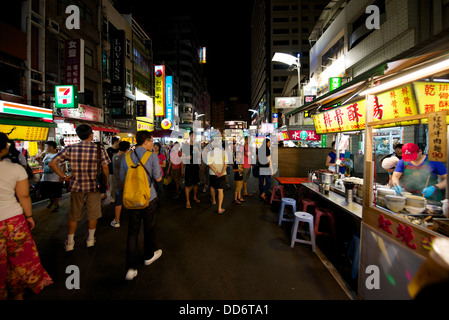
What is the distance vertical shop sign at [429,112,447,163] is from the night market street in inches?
86.8

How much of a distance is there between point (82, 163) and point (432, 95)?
6542mm

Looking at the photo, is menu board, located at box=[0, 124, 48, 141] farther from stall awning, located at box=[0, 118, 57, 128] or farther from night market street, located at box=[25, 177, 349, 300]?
night market street, located at box=[25, 177, 349, 300]

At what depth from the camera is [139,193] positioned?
305 cm

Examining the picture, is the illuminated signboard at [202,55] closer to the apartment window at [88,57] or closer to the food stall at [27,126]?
the apartment window at [88,57]

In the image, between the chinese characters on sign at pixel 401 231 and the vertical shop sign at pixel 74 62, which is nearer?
the chinese characters on sign at pixel 401 231

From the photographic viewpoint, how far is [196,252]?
393cm

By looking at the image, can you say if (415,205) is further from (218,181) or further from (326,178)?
(218,181)

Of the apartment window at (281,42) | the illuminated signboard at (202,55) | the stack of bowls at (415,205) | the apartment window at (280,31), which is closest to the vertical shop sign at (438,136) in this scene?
the stack of bowls at (415,205)

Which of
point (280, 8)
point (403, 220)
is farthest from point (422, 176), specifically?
point (280, 8)

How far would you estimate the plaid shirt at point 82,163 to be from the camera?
146 inches

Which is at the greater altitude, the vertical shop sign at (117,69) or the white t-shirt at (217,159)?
the vertical shop sign at (117,69)

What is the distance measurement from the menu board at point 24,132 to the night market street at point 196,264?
13.9ft
